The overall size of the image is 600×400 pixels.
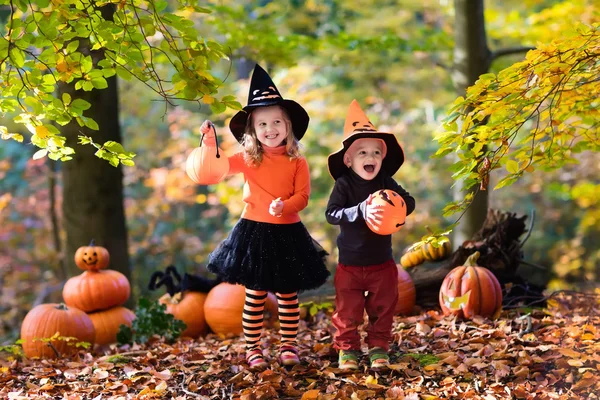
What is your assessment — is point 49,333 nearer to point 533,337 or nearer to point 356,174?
point 356,174

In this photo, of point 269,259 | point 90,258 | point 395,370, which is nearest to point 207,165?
point 269,259

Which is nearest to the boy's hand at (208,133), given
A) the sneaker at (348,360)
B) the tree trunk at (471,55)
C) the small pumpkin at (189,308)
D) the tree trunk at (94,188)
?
the sneaker at (348,360)

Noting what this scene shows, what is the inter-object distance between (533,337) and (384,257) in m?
1.07

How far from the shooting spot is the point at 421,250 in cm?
536

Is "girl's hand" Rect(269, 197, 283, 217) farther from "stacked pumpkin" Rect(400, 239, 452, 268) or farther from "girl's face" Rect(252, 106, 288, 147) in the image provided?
"stacked pumpkin" Rect(400, 239, 452, 268)

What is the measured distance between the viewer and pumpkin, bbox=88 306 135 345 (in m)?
5.02

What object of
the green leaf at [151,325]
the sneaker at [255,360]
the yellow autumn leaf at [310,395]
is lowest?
the yellow autumn leaf at [310,395]

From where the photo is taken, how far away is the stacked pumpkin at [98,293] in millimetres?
5020

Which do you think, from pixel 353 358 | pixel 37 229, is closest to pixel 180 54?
pixel 353 358

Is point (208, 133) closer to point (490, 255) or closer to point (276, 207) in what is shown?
point (276, 207)

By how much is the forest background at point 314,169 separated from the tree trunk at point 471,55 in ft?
9.73

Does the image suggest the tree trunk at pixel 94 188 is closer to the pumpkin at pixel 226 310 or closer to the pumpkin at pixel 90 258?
the pumpkin at pixel 90 258

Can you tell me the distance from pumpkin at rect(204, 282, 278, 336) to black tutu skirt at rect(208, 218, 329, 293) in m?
1.14

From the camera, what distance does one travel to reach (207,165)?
3.63 meters
